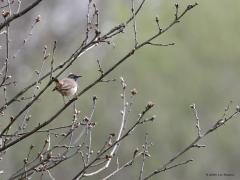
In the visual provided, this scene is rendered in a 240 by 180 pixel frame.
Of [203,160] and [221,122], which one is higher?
[203,160]

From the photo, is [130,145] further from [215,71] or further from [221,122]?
[221,122]

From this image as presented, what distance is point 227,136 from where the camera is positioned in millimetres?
15875

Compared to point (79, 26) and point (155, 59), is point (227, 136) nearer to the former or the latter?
point (155, 59)

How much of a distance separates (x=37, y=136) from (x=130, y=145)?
76.4 inches

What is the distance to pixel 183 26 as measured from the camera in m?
16.9

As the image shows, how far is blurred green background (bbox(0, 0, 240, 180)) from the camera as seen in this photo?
15.6m

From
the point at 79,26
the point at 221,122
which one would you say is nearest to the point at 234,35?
the point at 79,26

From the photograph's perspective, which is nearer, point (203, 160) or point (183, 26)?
point (203, 160)

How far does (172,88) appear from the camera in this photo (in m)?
16.8

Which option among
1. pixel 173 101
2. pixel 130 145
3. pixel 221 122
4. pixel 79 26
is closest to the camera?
pixel 221 122

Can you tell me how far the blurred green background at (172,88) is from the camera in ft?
51.1

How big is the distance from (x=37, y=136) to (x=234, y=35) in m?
4.94

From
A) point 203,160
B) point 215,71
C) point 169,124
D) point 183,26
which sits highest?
point 183,26

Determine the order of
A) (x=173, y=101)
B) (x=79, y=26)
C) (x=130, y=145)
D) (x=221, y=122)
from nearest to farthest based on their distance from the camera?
(x=221, y=122) < (x=130, y=145) < (x=173, y=101) < (x=79, y=26)
